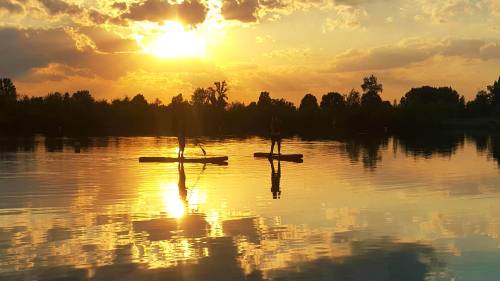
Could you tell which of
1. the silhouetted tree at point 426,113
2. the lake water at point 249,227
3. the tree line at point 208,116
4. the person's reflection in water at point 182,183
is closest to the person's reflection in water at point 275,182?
the lake water at point 249,227

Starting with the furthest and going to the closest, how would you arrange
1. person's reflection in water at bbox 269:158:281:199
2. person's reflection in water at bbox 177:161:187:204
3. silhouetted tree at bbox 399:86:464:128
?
silhouetted tree at bbox 399:86:464:128 → person's reflection in water at bbox 269:158:281:199 → person's reflection in water at bbox 177:161:187:204

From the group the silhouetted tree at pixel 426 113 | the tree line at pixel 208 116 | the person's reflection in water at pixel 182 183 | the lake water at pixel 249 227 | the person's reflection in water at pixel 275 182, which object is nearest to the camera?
the lake water at pixel 249 227

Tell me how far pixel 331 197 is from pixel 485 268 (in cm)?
851

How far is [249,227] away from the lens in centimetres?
1316

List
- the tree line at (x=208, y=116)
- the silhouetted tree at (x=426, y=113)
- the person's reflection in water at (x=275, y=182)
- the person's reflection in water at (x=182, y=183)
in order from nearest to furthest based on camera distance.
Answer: the person's reflection in water at (x=182, y=183) → the person's reflection in water at (x=275, y=182) → the tree line at (x=208, y=116) → the silhouetted tree at (x=426, y=113)

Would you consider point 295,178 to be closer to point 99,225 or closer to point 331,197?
point 331,197

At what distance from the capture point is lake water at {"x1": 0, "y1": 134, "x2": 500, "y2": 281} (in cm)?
966

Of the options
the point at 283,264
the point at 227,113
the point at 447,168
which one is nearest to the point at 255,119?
the point at 227,113

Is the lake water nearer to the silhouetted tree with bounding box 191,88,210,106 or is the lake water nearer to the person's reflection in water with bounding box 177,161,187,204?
the person's reflection in water with bounding box 177,161,187,204

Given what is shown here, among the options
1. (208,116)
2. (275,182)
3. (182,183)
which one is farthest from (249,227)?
(208,116)

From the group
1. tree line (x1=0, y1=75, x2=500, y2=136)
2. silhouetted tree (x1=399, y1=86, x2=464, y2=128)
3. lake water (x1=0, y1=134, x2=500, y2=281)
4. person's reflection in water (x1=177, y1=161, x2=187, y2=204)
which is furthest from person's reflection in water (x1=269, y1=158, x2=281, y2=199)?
silhouetted tree (x1=399, y1=86, x2=464, y2=128)

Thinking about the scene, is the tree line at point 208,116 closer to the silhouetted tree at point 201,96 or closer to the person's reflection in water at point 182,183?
the silhouetted tree at point 201,96

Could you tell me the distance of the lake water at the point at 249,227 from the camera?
9.66 meters

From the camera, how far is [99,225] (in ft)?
43.9
